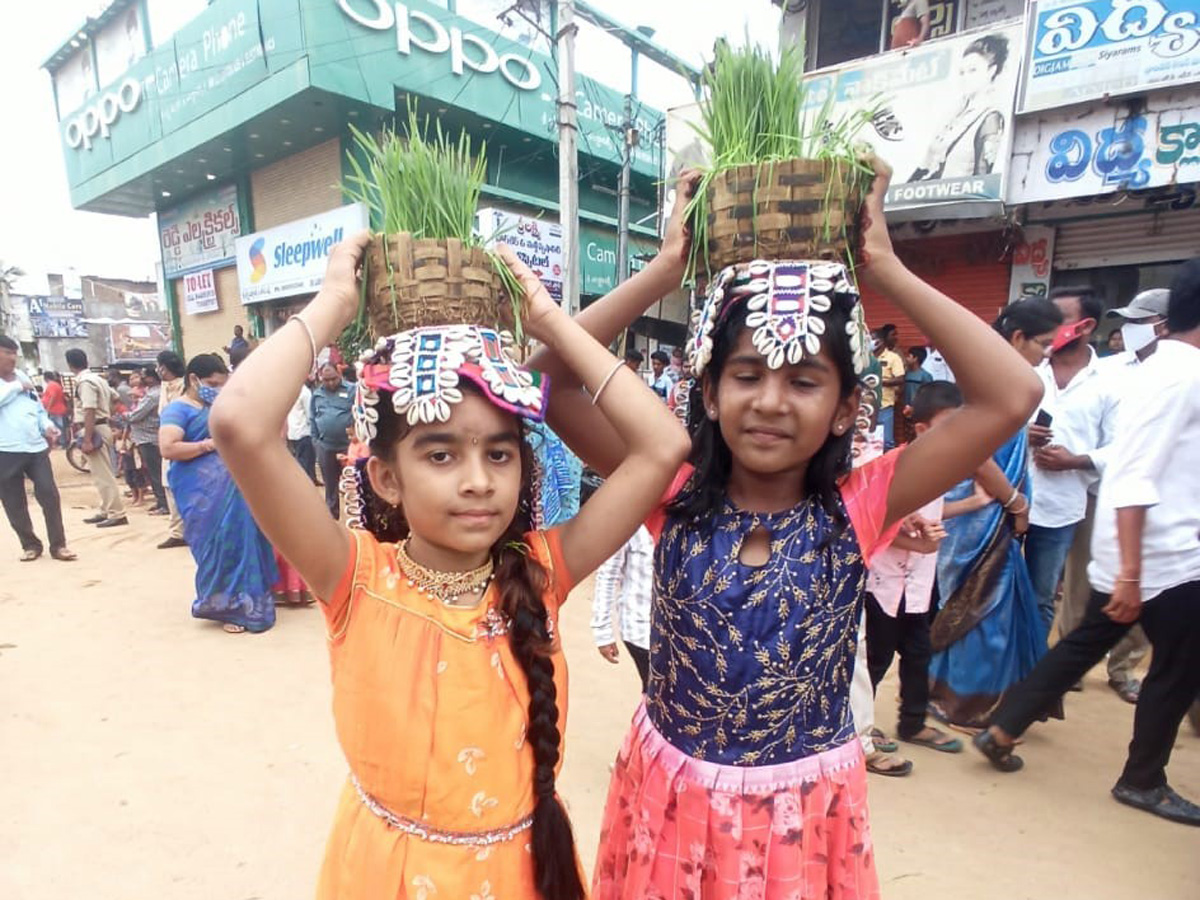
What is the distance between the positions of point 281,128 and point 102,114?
6164 mm

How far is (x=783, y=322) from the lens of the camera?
129cm

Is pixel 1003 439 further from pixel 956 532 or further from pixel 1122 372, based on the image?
pixel 1122 372

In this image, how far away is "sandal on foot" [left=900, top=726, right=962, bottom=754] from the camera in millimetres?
3303

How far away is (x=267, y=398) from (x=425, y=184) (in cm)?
51

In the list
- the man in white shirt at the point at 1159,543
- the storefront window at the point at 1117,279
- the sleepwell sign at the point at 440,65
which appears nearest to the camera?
the man in white shirt at the point at 1159,543

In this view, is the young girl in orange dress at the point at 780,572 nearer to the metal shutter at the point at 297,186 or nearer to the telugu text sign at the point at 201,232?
the metal shutter at the point at 297,186

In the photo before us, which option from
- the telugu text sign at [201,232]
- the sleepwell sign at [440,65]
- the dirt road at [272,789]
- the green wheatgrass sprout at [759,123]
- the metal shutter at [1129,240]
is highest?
the sleepwell sign at [440,65]

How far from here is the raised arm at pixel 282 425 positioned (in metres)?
1.19

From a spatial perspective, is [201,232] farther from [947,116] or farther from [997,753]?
[997,753]

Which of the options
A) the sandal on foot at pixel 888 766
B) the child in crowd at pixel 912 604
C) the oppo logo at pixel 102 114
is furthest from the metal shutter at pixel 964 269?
the oppo logo at pixel 102 114

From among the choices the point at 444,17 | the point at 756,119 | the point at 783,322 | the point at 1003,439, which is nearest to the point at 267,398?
the point at 783,322

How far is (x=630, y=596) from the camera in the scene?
268cm

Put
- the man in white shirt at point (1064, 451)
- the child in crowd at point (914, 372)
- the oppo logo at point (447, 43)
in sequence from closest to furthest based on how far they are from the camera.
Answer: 1. the man in white shirt at point (1064, 451)
2. the child in crowd at point (914, 372)
3. the oppo logo at point (447, 43)

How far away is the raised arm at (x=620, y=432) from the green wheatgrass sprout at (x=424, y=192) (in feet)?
0.23
